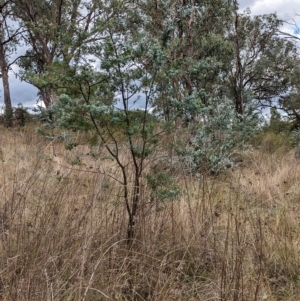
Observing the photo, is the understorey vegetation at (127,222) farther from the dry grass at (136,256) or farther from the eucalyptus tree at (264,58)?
the eucalyptus tree at (264,58)

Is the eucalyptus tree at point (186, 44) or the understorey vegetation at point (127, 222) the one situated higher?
the eucalyptus tree at point (186, 44)

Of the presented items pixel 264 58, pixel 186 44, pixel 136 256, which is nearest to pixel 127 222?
pixel 136 256

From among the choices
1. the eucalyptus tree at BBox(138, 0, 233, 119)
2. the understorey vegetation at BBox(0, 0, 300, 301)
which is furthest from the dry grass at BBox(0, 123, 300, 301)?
the eucalyptus tree at BBox(138, 0, 233, 119)

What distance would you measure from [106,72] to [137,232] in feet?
3.99

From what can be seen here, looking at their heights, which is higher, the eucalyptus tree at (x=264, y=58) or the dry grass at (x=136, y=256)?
the eucalyptus tree at (x=264, y=58)

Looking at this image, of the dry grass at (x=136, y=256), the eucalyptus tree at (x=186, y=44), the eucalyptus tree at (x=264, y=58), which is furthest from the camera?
the eucalyptus tree at (x=264, y=58)

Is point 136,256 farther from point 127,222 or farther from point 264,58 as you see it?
point 264,58

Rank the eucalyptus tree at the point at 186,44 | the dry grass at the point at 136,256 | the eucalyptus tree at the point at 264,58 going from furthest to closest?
the eucalyptus tree at the point at 264,58 < the eucalyptus tree at the point at 186,44 < the dry grass at the point at 136,256

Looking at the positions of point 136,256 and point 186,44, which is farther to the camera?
point 186,44

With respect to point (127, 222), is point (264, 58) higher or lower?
higher

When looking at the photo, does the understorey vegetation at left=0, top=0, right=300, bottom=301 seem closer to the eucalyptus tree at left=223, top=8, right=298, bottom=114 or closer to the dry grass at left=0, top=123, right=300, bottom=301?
the dry grass at left=0, top=123, right=300, bottom=301

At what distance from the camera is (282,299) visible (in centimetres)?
250

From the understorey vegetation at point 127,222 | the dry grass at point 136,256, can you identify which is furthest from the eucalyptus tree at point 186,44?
the dry grass at point 136,256

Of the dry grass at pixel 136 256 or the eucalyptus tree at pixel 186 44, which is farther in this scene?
the eucalyptus tree at pixel 186 44
